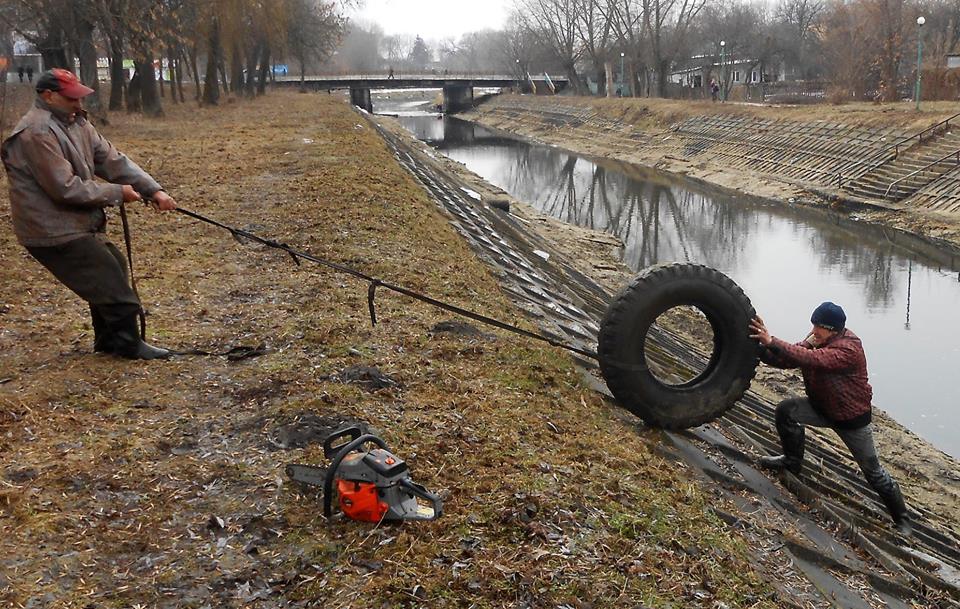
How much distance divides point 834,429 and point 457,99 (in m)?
90.5

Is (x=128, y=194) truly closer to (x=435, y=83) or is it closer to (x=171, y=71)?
(x=171, y=71)

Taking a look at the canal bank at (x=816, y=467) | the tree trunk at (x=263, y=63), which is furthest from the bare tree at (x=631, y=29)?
the canal bank at (x=816, y=467)

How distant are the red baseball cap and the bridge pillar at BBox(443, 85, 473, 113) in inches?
3501

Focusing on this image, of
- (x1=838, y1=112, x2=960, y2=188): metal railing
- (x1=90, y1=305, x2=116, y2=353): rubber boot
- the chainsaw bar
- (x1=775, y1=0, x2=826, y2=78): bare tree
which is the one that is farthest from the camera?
(x1=775, y1=0, x2=826, y2=78): bare tree

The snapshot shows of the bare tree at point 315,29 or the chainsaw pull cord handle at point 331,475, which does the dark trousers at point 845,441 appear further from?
the bare tree at point 315,29

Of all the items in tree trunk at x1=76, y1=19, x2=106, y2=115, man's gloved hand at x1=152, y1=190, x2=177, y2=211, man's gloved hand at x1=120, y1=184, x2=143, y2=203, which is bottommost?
man's gloved hand at x1=152, y1=190, x2=177, y2=211

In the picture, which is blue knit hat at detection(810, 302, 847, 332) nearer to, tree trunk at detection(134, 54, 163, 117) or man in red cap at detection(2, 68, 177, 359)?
man in red cap at detection(2, 68, 177, 359)

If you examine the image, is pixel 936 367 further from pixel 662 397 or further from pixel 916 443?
pixel 662 397

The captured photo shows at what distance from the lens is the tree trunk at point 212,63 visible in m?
37.0

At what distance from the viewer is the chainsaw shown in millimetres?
4344

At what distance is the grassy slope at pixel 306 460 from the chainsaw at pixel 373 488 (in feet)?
0.25

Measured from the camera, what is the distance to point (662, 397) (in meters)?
6.81

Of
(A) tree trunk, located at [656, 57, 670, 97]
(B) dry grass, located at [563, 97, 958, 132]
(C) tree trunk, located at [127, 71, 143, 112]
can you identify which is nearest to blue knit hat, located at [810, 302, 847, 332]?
(B) dry grass, located at [563, 97, 958, 132]

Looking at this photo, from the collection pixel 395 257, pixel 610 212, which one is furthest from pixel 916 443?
pixel 610 212
